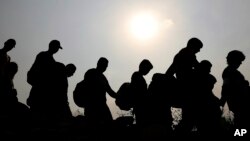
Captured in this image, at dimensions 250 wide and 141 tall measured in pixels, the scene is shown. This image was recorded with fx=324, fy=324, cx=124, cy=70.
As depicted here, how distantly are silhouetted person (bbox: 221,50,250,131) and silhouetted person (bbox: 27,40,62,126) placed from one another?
4.05 meters

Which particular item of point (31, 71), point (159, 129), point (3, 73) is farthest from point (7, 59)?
point (159, 129)

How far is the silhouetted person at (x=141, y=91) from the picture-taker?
23.4 feet

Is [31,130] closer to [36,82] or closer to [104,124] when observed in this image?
[104,124]

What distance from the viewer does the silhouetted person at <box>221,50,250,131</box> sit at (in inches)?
255

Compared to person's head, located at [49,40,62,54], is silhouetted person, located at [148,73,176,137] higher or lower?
lower

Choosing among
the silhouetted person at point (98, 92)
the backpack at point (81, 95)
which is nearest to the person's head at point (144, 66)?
the silhouetted person at point (98, 92)

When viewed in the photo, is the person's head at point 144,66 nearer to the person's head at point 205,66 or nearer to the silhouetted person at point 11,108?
the person's head at point 205,66

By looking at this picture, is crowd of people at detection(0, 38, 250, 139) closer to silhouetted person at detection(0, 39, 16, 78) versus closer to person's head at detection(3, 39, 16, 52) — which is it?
silhouetted person at detection(0, 39, 16, 78)

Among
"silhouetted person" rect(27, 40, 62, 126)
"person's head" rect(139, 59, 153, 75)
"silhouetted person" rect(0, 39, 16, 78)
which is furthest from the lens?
"silhouetted person" rect(0, 39, 16, 78)

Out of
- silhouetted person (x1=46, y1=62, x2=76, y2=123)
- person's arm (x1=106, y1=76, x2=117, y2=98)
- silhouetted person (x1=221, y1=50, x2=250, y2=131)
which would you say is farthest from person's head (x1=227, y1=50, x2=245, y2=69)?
silhouetted person (x1=46, y1=62, x2=76, y2=123)

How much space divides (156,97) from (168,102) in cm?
28

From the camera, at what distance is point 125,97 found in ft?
24.5

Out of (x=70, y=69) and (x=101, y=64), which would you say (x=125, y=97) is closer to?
(x=101, y=64)

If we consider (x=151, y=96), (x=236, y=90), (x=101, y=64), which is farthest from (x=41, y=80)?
(x=236, y=90)
